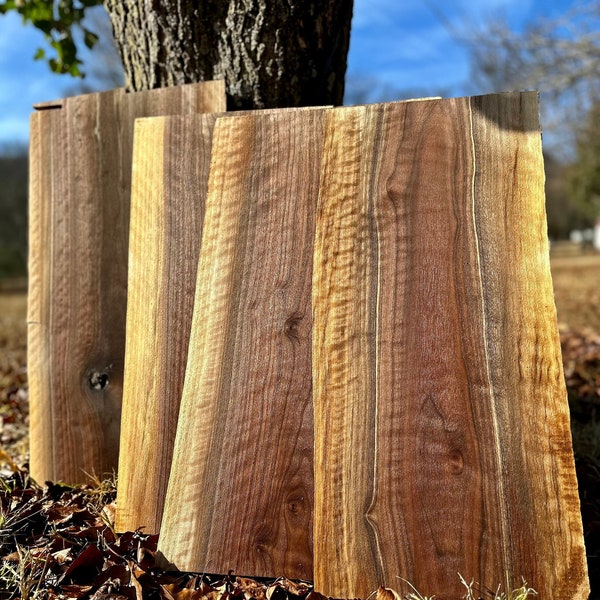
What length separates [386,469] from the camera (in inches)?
62.9

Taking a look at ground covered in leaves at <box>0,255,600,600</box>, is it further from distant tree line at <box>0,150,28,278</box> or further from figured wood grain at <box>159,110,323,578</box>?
distant tree line at <box>0,150,28,278</box>

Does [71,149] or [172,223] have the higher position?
[71,149]

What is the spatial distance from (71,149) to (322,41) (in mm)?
1028

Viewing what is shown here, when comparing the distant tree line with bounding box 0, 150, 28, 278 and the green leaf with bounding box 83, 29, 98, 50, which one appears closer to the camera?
the green leaf with bounding box 83, 29, 98, 50

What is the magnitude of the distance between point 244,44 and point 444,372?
4.71 ft

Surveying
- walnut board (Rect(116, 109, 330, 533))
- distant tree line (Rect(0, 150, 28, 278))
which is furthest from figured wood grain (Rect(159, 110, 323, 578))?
distant tree line (Rect(0, 150, 28, 278))

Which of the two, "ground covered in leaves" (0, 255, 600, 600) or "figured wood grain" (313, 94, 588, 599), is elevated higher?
"figured wood grain" (313, 94, 588, 599)

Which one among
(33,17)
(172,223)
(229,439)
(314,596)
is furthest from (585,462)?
(33,17)

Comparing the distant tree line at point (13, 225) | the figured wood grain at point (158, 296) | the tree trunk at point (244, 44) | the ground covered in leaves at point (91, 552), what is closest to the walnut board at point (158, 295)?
the figured wood grain at point (158, 296)

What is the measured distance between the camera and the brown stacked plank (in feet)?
5.11

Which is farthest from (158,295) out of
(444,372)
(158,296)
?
(444,372)

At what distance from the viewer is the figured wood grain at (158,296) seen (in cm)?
190

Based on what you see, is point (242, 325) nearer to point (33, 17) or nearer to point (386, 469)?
point (386, 469)

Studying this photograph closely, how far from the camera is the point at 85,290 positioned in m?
2.21
